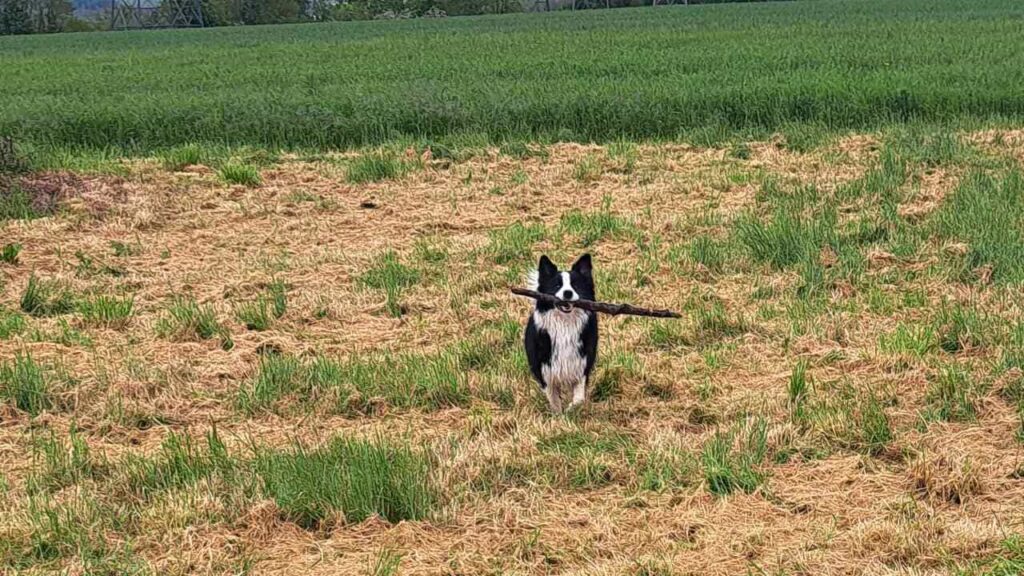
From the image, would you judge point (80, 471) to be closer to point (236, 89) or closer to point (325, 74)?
point (236, 89)

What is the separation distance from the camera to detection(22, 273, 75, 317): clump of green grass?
28.2 feet

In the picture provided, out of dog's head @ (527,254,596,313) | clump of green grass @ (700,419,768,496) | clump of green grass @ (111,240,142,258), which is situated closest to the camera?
clump of green grass @ (700,419,768,496)

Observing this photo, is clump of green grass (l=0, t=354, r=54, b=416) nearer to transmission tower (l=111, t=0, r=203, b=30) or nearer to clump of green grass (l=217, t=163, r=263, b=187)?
clump of green grass (l=217, t=163, r=263, b=187)

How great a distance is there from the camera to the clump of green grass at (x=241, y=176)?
43.3 ft

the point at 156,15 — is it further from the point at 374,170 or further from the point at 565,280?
the point at 565,280

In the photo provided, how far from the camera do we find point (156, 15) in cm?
8181

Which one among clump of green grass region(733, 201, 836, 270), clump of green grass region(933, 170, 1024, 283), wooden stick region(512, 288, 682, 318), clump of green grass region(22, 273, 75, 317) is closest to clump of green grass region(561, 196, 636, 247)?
clump of green grass region(733, 201, 836, 270)

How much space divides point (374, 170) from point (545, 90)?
5120 mm

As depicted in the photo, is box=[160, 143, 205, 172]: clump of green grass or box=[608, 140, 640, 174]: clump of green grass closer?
box=[608, 140, 640, 174]: clump of green grass

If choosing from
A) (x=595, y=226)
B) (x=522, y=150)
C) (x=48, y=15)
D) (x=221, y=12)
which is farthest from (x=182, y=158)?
(x=221, y=12)

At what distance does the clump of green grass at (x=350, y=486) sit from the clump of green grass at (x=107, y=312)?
3294 mm

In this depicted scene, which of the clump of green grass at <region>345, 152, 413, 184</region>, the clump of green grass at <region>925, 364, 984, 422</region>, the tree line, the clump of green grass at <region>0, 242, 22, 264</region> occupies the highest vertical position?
the tree line

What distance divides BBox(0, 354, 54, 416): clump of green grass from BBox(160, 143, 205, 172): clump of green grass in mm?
7454

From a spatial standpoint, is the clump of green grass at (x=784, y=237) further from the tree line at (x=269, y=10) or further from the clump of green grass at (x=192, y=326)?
the tree line at (x=269, y=10)
